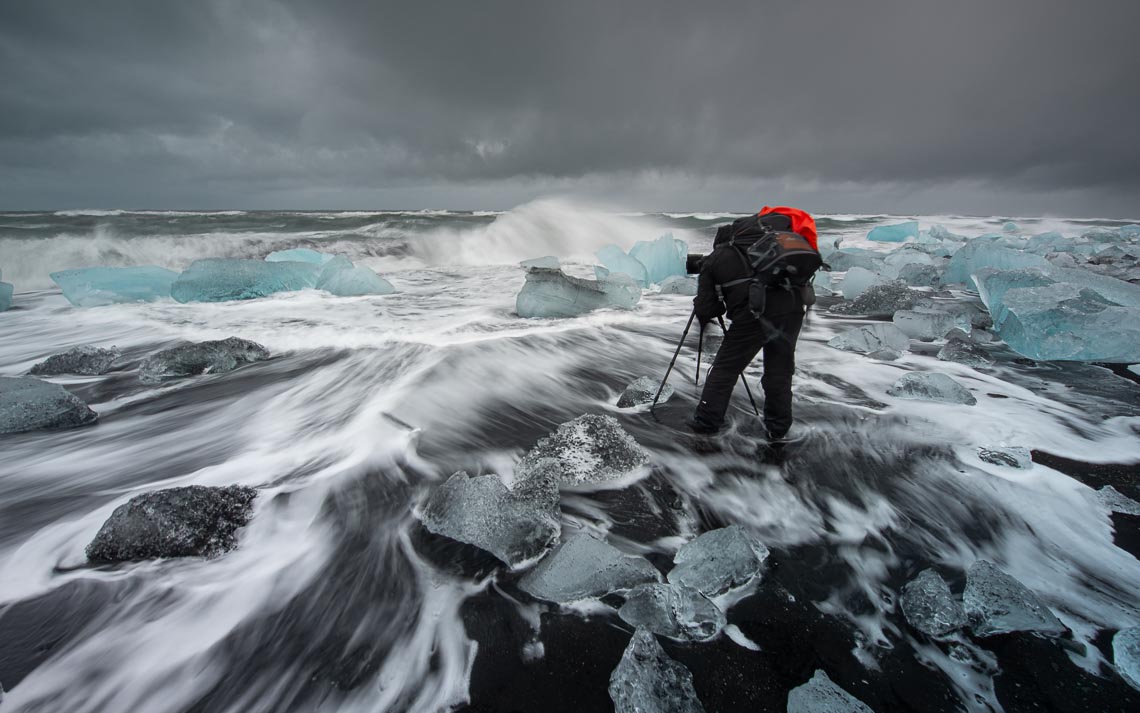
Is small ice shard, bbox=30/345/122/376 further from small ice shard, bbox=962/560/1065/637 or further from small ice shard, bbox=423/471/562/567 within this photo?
small ice shard, bbox=962/560/1065/637

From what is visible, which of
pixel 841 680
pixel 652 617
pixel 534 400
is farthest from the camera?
pixel 534 400

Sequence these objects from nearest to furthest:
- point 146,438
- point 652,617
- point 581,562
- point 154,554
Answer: point 652,617 < point 581,562 < point 154,554 < point 146,438

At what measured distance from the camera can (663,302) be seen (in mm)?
8750

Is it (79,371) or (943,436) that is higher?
(943,436)

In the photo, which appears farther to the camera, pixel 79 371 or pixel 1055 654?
pixel 79 371

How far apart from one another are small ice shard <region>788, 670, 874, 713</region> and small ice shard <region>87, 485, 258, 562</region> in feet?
7.94

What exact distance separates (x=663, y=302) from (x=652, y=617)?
293 inches

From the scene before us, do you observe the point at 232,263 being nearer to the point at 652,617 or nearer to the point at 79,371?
the point at 79,371

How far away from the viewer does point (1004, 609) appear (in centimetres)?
165

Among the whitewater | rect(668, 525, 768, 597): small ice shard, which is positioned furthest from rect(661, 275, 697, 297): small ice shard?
rect(668, 525, 768, 597): small ice shard

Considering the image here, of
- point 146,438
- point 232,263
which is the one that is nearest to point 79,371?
point 146,438

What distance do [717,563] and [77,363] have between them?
20.8 ft

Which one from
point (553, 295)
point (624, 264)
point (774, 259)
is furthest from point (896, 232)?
point (774, 259)

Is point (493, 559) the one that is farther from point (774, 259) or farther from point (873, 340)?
point (873, 340)
